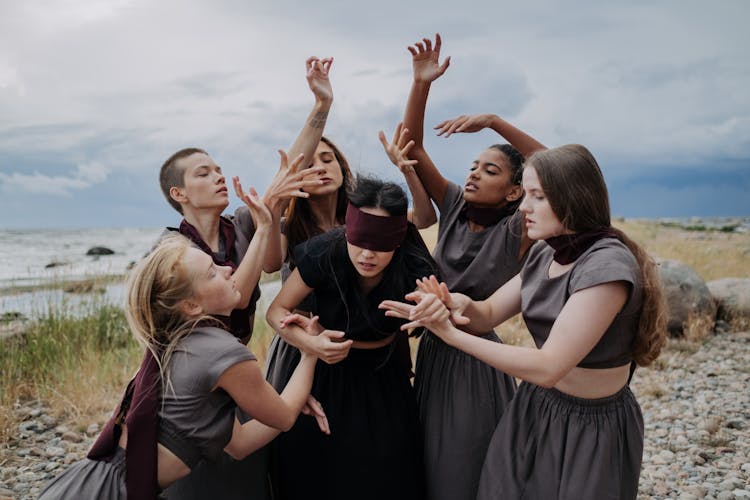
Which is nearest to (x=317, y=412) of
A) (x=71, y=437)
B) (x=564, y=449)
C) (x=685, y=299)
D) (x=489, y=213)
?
(x=564, y=449)

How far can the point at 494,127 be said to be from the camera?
12.7 ft

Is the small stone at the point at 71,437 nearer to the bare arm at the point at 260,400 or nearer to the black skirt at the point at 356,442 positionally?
the black skirt at the point at 356,442

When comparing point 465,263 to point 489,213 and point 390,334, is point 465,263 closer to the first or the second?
point 489,213

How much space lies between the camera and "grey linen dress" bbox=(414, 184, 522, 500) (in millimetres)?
3355

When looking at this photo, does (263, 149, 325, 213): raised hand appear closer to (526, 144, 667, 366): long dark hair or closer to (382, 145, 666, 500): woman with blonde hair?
(382, 145, 666, 500): woman with blonde hair

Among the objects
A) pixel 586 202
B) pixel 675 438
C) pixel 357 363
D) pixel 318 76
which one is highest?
pixel 318 76

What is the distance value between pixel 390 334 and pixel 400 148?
1042 mm

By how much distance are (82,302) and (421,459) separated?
677 centimetres

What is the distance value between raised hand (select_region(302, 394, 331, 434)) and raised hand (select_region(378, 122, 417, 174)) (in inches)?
51.9

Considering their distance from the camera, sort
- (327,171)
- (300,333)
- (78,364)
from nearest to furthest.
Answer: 1. (300,333)
2. (327,171)
3. (78,364)

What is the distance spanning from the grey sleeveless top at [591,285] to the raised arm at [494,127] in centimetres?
96

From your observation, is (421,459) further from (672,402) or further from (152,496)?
(672,402)

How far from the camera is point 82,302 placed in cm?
880

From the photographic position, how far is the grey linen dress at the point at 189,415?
2.55m
